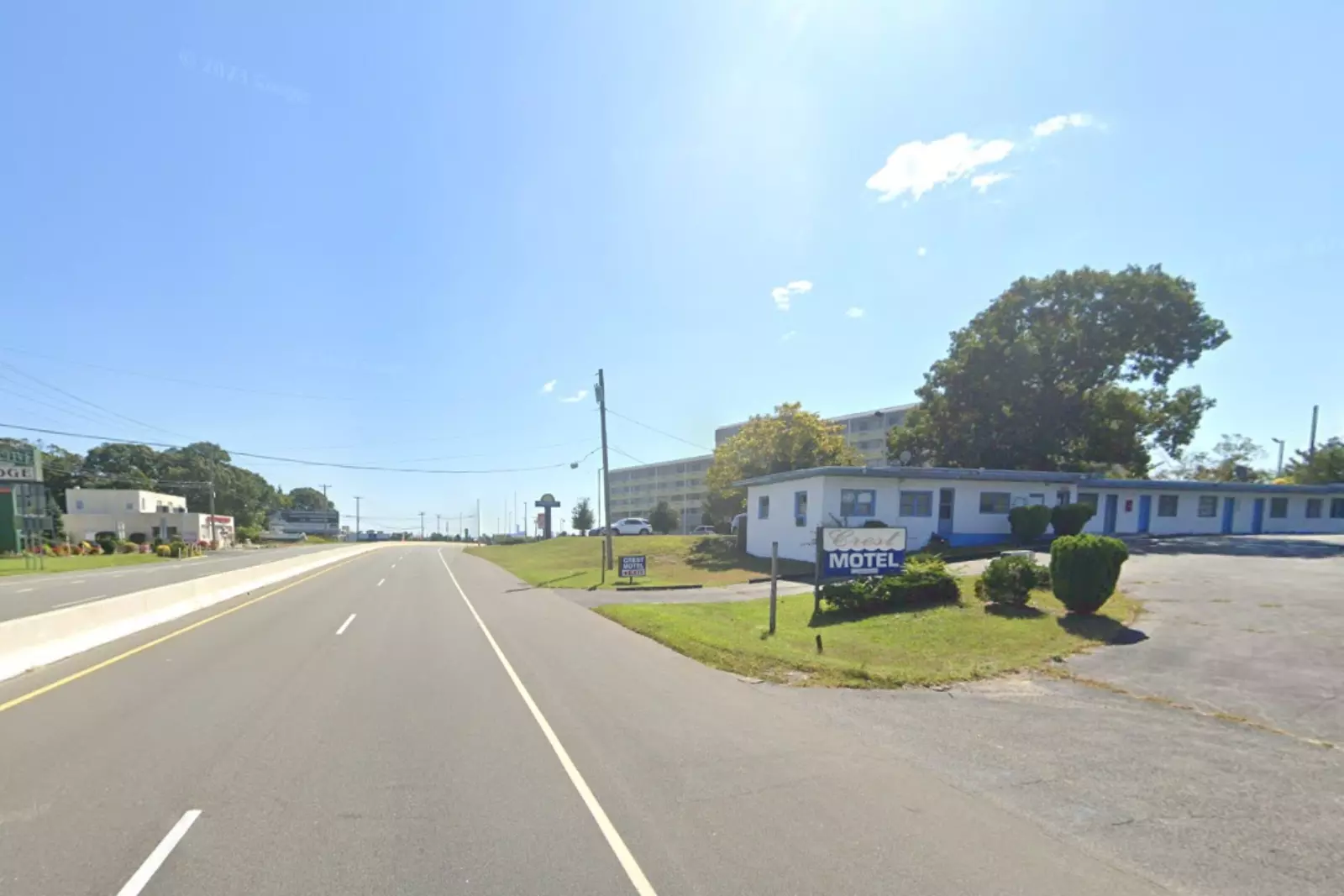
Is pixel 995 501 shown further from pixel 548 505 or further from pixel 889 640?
pixel 548 505

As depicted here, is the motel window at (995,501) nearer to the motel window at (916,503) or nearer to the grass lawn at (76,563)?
the motel window at (916,503)

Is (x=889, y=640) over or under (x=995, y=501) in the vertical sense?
under

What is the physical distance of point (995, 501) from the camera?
30500 millimetres

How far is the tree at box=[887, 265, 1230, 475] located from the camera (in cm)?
3872

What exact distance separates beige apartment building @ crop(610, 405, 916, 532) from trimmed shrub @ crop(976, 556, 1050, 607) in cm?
7558

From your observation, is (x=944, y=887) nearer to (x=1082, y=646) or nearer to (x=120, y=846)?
(x=120, y=846)

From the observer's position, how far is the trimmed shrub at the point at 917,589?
15148 millimetres

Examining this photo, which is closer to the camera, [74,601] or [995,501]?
[74,601]

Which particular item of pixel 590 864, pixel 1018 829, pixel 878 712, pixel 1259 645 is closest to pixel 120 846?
pixel 590 864

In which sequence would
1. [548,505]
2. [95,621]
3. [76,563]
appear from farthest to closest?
[548,505] → [76,563] → [95,621]

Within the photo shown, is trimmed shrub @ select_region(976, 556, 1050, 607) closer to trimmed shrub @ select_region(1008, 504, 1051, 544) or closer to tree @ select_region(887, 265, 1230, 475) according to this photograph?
trimmed shrub @ select_region(1008, 504, 1051, 544)

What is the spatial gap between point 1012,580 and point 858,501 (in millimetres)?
13892

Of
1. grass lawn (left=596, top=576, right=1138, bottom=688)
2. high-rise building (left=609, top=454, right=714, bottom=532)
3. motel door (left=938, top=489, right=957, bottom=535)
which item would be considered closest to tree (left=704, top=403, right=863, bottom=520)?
motel door (left=938, top=489, right=957, bottom=535)

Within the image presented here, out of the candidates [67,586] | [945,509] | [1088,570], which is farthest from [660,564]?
[67,586]
